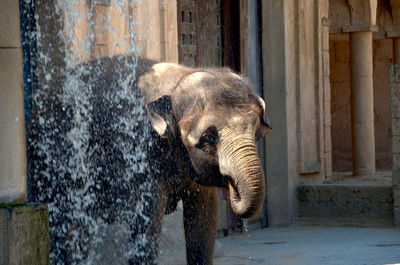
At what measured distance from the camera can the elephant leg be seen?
496 cm

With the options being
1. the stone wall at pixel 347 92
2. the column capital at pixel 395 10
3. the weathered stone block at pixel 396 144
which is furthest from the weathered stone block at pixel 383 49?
the weathered stone block at pixel 396 144

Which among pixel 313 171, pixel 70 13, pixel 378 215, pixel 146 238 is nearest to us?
pixel 146 238

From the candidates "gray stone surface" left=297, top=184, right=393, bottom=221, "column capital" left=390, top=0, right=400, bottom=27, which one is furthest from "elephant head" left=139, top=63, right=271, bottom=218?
"column capital" left=390, top=0, right=400, bottom=27

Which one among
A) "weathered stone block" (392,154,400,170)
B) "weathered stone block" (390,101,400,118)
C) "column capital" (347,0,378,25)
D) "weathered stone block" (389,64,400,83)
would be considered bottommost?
"weathered stone block" (392,154,400,170)

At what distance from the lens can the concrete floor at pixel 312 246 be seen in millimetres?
6781

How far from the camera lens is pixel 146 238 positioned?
461cm

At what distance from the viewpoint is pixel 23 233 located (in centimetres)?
392

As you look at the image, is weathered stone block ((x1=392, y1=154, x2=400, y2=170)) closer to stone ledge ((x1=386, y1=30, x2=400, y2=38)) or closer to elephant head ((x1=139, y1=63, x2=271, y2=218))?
elephant head ((x1=139, y1=63, x2=271, y2=218))

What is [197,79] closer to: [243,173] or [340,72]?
[243,173]

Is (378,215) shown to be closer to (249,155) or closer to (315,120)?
(315,120)

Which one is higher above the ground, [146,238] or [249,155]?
[249,155]

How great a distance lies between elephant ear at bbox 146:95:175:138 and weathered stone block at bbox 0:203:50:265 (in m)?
0.90

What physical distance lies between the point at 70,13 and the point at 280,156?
430 cm

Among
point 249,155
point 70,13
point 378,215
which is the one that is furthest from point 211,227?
point 378,215
